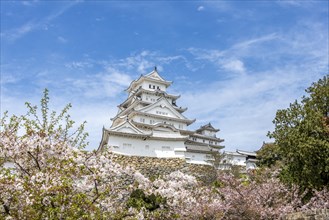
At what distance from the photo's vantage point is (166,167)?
31688mm

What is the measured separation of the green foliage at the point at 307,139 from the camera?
1429cm

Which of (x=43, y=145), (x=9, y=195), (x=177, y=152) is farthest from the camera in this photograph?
(x=177, y=152)

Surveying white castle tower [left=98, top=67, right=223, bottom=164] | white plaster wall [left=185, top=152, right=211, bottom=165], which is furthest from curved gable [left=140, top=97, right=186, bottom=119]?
white plaster wall [left=185, top=152, right=211, bottom=165]

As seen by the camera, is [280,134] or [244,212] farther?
[280,134]

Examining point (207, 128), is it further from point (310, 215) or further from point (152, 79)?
point (310, 215)

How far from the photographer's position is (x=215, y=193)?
16172mm

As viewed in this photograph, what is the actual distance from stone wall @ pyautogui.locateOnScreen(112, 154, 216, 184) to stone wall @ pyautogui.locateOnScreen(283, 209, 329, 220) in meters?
16.2

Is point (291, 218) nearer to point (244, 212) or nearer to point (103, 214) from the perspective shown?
point (244, 212)

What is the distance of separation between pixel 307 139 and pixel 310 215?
3141 millimetres

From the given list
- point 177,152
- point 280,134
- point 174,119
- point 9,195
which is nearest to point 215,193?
point 280,134

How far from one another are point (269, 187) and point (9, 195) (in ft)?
33.5

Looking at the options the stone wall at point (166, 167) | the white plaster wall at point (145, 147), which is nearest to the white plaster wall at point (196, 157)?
the white plaster wall at point (145, 147)

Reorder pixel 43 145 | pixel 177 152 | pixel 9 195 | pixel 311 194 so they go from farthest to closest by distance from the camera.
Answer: pixel 177 152 → pixel 311 194 → pixel 43 145 → pixel 9 195

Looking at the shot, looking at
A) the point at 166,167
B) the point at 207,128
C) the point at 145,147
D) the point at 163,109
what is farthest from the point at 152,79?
the point at 166,167
